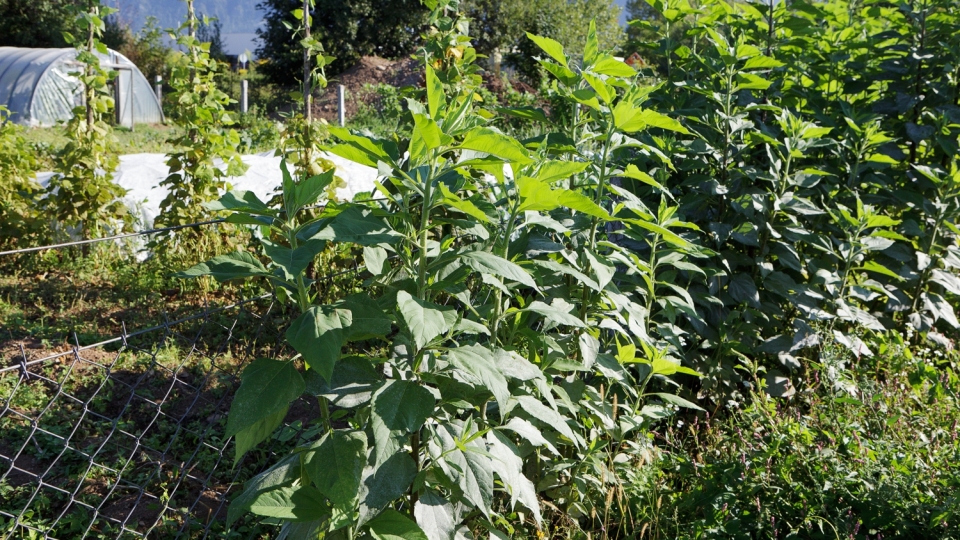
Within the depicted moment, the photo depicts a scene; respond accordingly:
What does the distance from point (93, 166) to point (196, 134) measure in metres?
0.77

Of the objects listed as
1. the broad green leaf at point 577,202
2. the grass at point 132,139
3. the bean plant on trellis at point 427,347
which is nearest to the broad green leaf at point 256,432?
the bean plant on trellis at point 427,347

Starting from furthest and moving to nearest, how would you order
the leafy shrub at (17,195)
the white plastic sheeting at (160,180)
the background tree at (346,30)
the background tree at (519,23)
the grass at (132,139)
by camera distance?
the background tree at (519,23)
the background tree at (346,30)
the grass at (132,139)
the white plastic sheeting at (160,180)
the leafy shrub at (17,195)

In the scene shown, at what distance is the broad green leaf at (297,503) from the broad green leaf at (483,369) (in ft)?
1.56

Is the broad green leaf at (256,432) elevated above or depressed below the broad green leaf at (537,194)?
below

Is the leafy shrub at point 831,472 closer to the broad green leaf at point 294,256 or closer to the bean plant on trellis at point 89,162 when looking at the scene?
the broad green leaf at point 294,256

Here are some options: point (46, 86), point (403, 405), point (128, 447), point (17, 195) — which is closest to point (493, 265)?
point (403, 405)

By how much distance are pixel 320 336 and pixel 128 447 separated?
2.20 meters

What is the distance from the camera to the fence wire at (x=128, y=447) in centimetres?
274

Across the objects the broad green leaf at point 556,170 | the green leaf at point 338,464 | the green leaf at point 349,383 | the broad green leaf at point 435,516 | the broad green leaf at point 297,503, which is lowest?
the broad green leaf at point 435,516

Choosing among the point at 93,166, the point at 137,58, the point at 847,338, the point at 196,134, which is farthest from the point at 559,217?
the point at 137,58

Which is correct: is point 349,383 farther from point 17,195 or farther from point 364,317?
point 17,195

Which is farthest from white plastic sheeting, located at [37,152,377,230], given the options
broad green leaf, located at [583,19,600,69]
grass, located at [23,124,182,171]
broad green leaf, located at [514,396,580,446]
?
grass, located at [23,124,182,171]

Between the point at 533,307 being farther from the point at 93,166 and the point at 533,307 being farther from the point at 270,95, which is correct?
the point at 270,95

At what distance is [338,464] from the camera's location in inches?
69.9
